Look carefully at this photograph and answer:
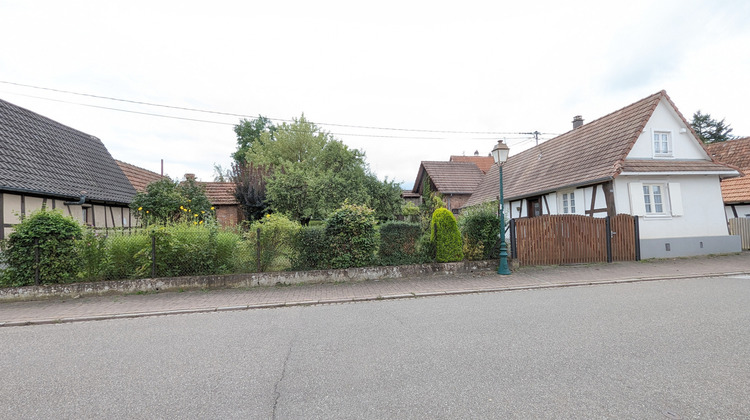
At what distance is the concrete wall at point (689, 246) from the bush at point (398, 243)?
28.9 ft

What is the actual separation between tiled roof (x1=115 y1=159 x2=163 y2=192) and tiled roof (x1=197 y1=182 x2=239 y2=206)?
11.5ft

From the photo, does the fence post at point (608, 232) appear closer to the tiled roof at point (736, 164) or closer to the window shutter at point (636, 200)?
the window shutter at point (636, 200)

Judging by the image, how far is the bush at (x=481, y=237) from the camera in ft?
37.8

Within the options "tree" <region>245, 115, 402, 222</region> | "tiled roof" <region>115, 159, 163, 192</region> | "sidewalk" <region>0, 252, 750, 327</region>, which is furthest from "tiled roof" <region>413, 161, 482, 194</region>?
Answer: "tiled roof" <region>115, 159, 163, 192</region>

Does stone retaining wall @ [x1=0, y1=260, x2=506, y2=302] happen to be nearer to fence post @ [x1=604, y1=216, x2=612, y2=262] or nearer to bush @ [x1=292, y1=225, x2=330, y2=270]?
bush @ [x1=292, y1=225, x2=330, y2=270]

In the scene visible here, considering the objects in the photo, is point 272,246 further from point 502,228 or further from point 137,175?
point 137,175

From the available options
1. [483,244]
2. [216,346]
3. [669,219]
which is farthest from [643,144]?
[216,346]

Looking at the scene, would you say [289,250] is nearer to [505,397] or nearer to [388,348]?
[388,348]

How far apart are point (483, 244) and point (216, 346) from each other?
8533 millimetres

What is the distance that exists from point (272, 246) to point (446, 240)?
197 inches

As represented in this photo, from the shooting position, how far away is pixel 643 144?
14.7 metres

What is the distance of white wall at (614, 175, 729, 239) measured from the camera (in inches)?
539

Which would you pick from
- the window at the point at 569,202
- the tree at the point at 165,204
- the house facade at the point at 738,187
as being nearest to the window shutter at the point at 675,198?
the window at the point at 569,202

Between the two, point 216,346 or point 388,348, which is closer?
point 388,348
